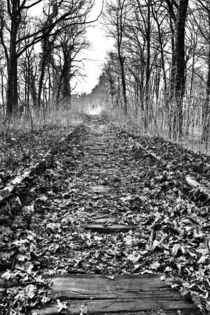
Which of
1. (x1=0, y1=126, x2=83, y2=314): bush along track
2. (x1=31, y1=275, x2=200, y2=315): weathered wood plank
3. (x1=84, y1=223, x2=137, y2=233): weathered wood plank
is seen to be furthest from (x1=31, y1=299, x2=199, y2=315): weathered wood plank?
(x1=84, y1=223, x2=137, y2=233): weathered wood plank

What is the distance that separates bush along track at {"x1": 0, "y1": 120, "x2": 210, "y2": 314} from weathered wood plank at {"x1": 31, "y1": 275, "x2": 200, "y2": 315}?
3.3 inches

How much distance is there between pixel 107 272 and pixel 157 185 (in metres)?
2.65

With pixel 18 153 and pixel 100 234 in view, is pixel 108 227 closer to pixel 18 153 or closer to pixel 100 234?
pixel 100 234

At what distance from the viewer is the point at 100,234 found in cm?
336

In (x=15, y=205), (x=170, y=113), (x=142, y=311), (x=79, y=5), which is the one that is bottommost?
(x=142, y=311)

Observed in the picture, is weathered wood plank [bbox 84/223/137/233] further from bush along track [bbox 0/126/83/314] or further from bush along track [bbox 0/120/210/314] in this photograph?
bush along track [bbox 0/126/83/314]

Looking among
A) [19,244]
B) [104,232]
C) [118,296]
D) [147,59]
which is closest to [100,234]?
[104,232]

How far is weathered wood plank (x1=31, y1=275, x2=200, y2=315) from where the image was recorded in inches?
81.2

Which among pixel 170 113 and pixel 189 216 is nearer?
pixel 189 216

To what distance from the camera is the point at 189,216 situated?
3639 mm

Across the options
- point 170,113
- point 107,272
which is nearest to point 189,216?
point 107,272

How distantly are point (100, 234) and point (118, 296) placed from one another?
1185mm

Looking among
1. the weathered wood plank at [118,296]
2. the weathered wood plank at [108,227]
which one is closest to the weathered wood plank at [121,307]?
the weathered wood plank at [118,296]

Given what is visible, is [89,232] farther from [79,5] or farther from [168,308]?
[79,5]
